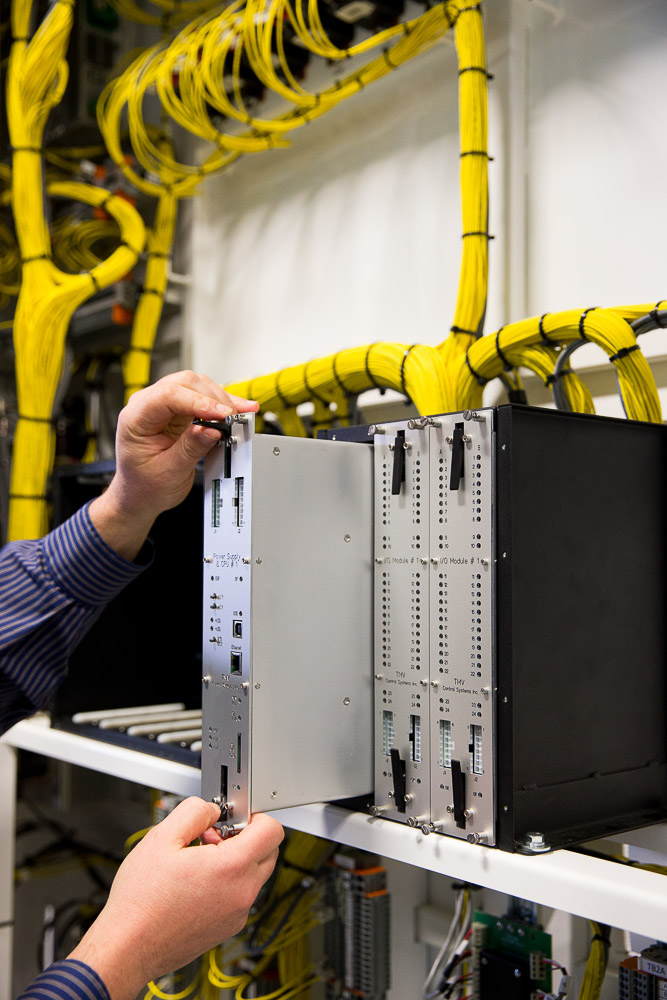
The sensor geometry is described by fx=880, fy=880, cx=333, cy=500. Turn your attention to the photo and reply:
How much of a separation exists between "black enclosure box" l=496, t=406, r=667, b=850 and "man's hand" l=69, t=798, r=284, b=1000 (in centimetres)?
23

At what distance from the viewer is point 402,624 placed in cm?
90

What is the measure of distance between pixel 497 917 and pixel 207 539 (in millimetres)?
679

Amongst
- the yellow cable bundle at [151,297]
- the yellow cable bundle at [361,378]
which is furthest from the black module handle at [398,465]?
the yellow cable bundle at [151,297]

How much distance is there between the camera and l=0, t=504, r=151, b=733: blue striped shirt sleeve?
1195 mm

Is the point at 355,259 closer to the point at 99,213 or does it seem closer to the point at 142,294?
the point at 142,294

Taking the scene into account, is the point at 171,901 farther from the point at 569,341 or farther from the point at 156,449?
the point at 569,341

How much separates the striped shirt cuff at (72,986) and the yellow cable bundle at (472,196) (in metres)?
0.90

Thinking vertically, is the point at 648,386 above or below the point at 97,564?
above

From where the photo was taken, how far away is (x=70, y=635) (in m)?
1.24

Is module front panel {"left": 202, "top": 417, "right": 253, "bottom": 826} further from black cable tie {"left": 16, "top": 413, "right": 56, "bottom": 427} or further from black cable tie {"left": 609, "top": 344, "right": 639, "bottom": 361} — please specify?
black cable tie {"left": 16, "top": 413, "right": 56, "bottom": 427}

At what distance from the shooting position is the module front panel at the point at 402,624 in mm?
874

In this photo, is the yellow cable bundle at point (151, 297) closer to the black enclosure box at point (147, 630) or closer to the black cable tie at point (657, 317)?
the black enclosure box at point (147, 630)

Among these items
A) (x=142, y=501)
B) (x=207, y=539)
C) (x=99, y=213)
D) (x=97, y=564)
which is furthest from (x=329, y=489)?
(x=99, y=213)

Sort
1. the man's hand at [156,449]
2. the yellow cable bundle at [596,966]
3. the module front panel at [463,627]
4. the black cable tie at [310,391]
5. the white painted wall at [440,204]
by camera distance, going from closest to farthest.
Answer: the module front panel at [463,627]
the man's hand at [156,449]
the yellow cable bundle at [596,966]
the white painted wall at [440,204]
the black cable tie at [310,391]
